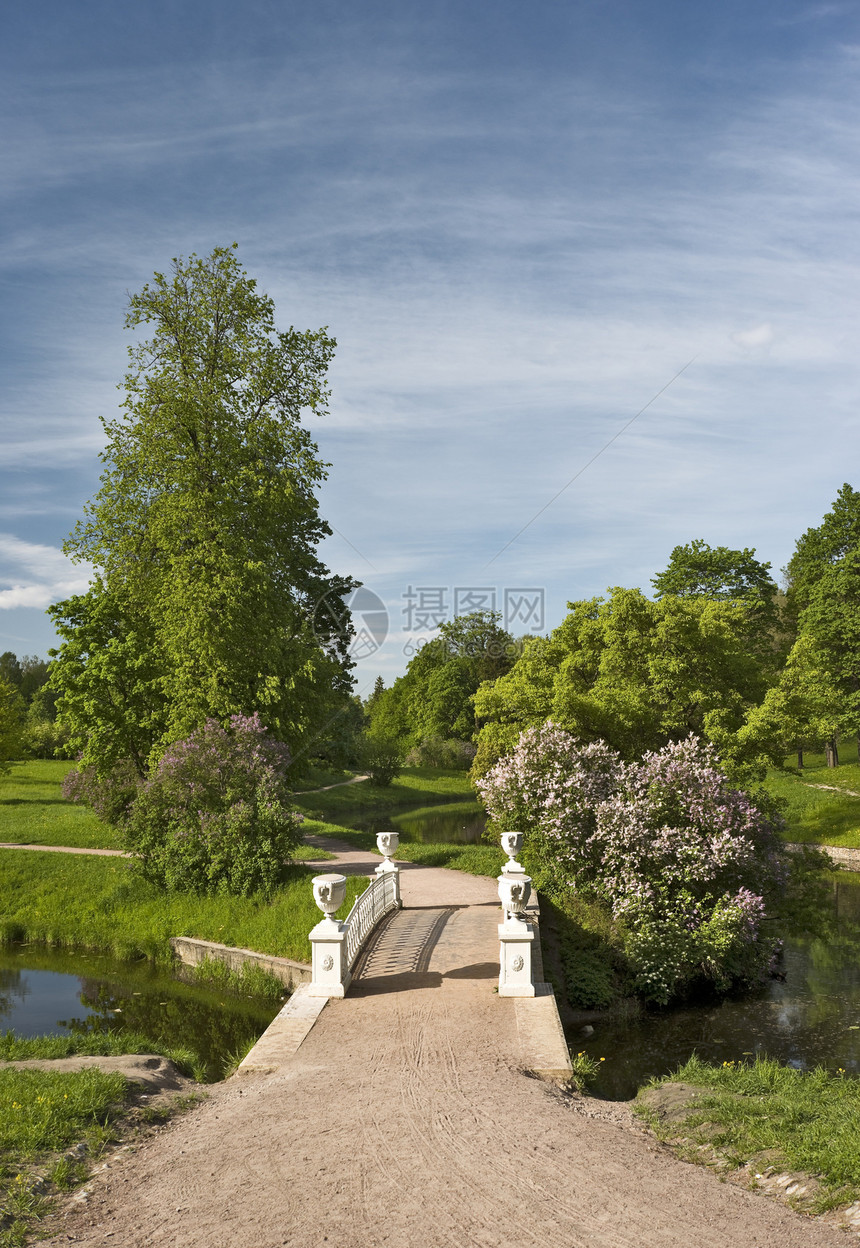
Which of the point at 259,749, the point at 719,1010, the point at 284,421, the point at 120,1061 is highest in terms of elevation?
the point at 284,421

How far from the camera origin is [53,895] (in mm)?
19531

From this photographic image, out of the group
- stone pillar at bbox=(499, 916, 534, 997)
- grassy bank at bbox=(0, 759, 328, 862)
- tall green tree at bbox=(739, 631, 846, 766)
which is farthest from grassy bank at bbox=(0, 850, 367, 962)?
tall green tree at bbox=(739, 631, 846, 766)

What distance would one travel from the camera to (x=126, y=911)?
59.6ft

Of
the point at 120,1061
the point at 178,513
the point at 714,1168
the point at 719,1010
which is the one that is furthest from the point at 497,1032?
the point at 178,513

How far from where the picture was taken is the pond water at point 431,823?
31234 mm

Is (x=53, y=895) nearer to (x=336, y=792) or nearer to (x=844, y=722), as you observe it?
(x=336, y=792)

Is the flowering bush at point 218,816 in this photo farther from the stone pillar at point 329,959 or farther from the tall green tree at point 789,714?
the tall green tree at point 789,714

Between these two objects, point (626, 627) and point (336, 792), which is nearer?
point (626, 627)

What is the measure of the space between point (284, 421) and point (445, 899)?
13878 mm

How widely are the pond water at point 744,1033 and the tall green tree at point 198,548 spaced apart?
38.7 feet

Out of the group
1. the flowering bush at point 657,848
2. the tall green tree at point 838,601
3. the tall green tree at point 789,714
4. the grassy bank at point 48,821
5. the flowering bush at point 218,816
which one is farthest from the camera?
the tall green tree at point 838,601

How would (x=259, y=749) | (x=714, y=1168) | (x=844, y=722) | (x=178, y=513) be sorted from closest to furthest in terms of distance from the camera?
(x=714, y=1168), (x=259, y=749), (x=178, y=513), (x=844, y=722)

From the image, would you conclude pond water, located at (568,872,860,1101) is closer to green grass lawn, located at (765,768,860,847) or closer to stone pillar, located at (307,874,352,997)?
stone pillar, located at (307,874,352,997)

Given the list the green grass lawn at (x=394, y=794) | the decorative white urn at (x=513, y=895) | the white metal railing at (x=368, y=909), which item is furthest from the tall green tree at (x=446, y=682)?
the decorative white urn at (x=513, y=895)
